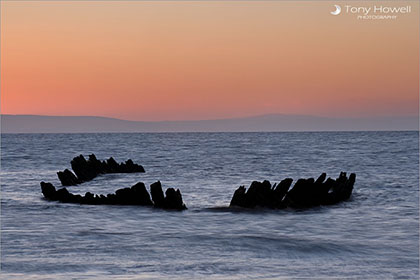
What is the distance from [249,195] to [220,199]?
14.3 feet

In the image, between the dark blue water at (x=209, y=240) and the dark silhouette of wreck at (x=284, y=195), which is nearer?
the dark blue water at (x=209, y=240)

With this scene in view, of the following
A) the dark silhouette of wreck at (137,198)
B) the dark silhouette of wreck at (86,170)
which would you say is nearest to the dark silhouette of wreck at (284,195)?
→ the dark silhouette of wreck at (137,198)

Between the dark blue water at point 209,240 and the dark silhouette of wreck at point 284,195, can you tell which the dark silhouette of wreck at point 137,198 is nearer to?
the dark blue water at point 209,240

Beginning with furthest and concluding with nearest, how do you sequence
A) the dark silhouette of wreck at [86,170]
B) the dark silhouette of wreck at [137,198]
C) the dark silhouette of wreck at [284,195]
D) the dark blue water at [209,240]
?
the dark silhouette of wreck at [86,170]
the dark silhouette of wreck at [137,198]
the dark silhouette of wreck at [284,195]
the dark blue water at [209,240]

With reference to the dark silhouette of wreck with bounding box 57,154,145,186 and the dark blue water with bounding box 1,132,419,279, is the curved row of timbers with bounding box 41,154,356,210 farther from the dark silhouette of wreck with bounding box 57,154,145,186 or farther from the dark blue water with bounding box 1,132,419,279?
the dark silhouette of wreck with bounding box 57,154,145,186

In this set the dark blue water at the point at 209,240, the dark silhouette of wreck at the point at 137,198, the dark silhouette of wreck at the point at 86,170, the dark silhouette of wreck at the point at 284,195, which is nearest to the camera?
the dark blue water at the point at 209,240

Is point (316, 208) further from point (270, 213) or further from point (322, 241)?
point (322, 241)

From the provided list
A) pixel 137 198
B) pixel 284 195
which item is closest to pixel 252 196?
pixel 284 195

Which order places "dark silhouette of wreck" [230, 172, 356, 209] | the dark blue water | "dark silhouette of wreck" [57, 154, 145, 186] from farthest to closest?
"dark silhouette of wreck" [57, 154, 145, 186] → "dark silhouette of wreck" [230, 172, 356, 209] → the dark blue water

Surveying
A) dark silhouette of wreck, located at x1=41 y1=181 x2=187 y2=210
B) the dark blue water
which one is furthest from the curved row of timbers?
the dark blue water

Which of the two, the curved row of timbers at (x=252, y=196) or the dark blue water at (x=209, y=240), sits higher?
the curved row of timbers at (x=252, y=196)

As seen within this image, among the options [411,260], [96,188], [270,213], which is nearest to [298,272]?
[411,260]

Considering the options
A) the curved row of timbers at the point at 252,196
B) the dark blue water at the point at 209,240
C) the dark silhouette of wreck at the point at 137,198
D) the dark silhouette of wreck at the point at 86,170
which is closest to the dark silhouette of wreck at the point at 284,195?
the curved row of timbers at the point at 252,196

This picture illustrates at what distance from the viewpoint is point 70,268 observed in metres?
13.4
